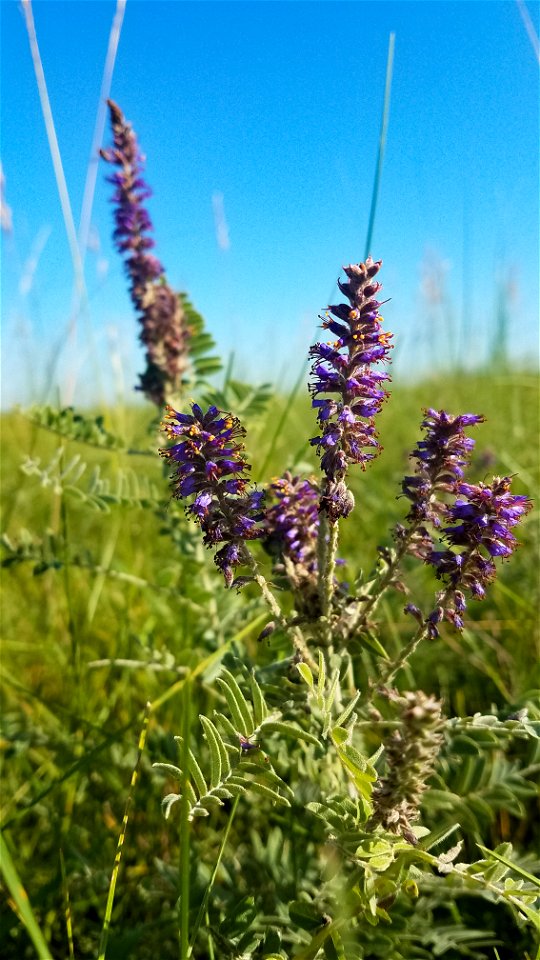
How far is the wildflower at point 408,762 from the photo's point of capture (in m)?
1.33

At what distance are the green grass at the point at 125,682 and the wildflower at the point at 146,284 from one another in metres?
0.49

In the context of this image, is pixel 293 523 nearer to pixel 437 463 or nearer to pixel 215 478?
pixel 215 478

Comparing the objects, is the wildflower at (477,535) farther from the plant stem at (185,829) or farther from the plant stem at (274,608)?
the plant stem at (185,829)

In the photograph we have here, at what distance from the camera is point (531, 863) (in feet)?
6.91

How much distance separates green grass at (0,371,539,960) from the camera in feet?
7.75

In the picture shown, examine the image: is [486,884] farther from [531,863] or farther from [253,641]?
[253,641]

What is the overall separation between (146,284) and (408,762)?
2.80 m

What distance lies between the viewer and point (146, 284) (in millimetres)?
3535

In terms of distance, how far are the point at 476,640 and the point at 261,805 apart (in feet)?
5.29

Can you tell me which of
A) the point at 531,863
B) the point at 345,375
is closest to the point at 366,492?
the point at 531,863

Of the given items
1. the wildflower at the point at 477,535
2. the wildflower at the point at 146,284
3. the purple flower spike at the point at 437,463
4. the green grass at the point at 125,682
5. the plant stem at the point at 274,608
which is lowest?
the green grass at the point at 125,682

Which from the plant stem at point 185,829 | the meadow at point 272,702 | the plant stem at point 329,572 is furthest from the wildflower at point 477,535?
the plant stem at point 185,829

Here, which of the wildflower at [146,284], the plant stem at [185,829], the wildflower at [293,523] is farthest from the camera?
the wildflower at [146,284]

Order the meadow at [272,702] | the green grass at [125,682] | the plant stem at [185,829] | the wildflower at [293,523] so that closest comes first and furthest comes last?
the plant stem at [185,829] → the meadow at [272,702] → the wildflower at [293,523] → the green grass at [125,682]
